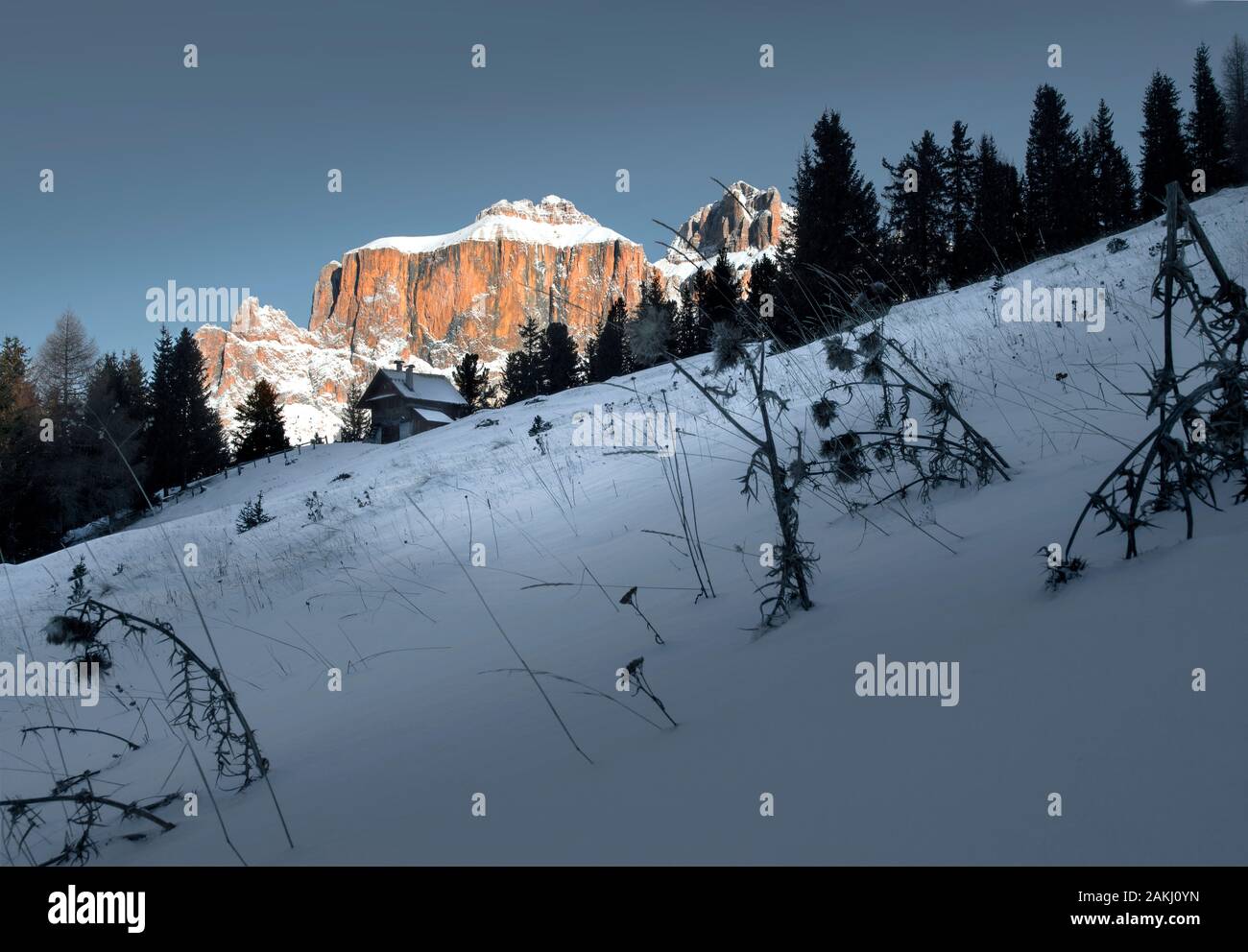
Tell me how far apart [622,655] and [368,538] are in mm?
5846

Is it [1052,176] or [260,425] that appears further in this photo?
[260,425]

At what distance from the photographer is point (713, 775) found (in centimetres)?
108

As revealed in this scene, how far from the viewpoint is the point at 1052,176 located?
3669 centimetres

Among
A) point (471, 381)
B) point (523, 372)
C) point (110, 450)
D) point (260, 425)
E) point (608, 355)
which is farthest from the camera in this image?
point (471, 381)

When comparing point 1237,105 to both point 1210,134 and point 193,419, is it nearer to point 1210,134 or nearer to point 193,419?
point 1210,134

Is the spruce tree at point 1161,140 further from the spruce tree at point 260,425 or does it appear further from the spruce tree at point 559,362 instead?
the spruce tree at point 260,425

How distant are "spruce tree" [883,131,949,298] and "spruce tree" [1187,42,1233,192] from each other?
14.5 meters

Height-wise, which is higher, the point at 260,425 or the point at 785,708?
the point at 260,425

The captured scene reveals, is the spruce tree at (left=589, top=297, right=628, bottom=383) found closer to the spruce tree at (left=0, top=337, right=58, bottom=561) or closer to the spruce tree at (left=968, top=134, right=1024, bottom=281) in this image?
the spruce tree at (left=968, top=134, right=1024, bottom=281)

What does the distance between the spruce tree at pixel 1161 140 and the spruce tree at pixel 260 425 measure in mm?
56517

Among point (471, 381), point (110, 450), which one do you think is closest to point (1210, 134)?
point (471, 381)

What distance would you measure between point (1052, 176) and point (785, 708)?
46.0m

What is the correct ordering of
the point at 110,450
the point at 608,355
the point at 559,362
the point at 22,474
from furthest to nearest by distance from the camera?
the point at 559,362
the point at 608,355
the point at 110,450
the point at 22,474

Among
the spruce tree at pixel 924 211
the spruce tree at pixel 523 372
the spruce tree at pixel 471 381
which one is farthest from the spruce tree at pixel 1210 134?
Result: the spruce tree at pixel 471 381
